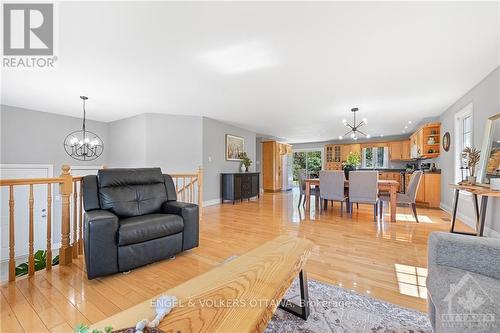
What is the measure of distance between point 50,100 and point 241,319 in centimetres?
532

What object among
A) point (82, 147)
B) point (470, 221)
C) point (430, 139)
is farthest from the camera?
point (82, 147)

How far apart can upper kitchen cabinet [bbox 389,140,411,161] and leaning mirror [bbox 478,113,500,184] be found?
203 inches

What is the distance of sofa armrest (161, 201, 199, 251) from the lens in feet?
7.75

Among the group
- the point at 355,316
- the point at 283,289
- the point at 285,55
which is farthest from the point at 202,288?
the point at 285,55

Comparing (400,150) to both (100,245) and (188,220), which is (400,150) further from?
(100,245)

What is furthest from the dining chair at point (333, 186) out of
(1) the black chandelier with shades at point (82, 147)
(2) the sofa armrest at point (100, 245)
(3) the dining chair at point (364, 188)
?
(1) the black chandelier with shades at point (82, 147)

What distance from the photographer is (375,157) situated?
8.30 m

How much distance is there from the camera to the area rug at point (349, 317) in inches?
50.1

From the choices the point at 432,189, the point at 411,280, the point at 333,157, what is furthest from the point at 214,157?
the point at 333,157

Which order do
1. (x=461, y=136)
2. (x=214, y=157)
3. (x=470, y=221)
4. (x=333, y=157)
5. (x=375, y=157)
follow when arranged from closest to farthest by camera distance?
(x=470, y=221), (x=461, y=136), (x=214, y=157), (x=375, y=157), (x=333, y=157)

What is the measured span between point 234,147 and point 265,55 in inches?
164

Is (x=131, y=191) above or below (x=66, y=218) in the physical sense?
above

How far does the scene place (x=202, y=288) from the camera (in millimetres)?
940

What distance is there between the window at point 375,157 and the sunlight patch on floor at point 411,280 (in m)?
7.15
